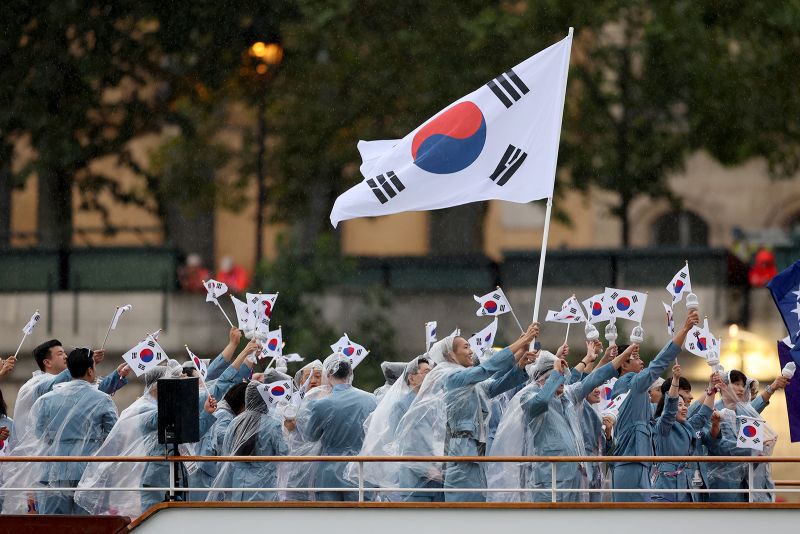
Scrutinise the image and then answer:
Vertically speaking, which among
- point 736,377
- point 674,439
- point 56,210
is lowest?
point 674,439

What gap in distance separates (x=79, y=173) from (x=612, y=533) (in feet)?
53.9

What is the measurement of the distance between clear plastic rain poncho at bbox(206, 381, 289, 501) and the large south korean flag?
4.60 feet

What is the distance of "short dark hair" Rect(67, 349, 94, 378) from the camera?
1217cm

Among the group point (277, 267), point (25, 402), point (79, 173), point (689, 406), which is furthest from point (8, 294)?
point (689, 406)

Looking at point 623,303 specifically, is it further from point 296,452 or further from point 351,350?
point 351,350

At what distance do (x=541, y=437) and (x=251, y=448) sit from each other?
1932mm

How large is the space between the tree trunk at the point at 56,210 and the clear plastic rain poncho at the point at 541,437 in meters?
15.0

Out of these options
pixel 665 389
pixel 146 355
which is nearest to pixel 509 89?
pixel 665 389

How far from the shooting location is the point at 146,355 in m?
12.3

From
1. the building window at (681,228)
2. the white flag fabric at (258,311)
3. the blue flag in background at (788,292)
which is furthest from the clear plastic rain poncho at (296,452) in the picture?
the building window at (681,228)

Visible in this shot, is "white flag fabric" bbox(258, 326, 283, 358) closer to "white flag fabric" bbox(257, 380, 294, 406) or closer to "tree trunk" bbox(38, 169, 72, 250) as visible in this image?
"white flag fabric" bbox(257, 380, 294, 406)

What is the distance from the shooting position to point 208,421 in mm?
11992

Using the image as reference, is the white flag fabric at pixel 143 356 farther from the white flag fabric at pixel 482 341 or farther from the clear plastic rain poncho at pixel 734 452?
the clear plastic rain poncho at pixel 734 452

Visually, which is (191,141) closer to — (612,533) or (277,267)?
(277,267)
